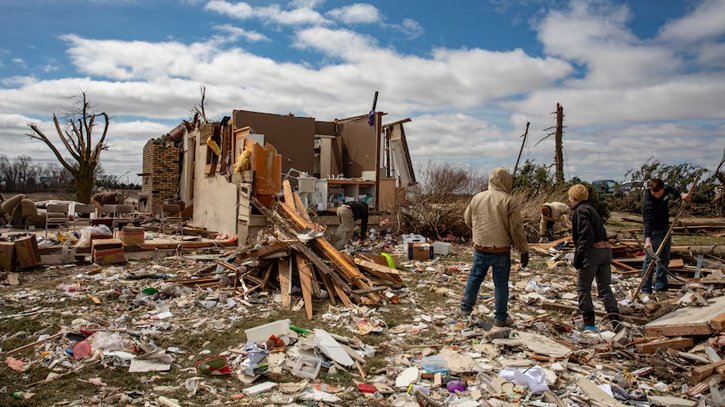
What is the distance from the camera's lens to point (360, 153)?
15711mm

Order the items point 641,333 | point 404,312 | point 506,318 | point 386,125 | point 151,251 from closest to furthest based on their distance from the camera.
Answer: point 641,333
point 506,318
point 404,312
point 151,251
point 386,125

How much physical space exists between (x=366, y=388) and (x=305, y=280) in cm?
284

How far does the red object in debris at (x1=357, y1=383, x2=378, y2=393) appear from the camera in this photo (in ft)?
12.3

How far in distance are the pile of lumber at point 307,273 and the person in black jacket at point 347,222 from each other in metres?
2.62

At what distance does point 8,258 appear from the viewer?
793 centimetres

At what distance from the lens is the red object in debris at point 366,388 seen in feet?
12.3

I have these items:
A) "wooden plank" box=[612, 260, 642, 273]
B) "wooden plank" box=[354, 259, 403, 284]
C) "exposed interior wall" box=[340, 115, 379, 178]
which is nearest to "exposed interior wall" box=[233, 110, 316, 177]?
"exposed interior wall" box=[340, 115, 379, 178]

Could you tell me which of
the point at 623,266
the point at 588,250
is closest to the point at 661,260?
the point at 623,266

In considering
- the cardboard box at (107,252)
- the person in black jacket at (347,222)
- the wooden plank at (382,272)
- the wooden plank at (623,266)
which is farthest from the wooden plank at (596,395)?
the cardboard box at (107,252)

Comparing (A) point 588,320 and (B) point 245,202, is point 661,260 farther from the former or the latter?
(B) point 245,202

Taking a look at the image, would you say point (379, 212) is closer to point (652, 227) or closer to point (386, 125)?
point (386, 125)

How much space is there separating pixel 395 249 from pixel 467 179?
7999mm

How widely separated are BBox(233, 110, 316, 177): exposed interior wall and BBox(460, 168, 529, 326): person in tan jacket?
10304 mm

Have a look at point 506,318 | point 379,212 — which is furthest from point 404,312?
point 379,212
